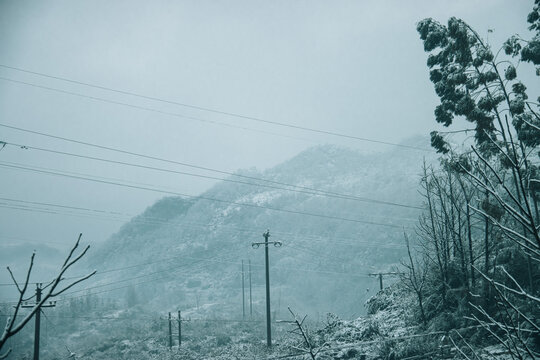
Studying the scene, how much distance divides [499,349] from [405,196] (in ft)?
220

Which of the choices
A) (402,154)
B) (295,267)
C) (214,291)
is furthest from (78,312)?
(402,154)

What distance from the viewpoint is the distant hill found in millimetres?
66812

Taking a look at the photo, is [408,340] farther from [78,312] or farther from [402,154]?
[402,154]

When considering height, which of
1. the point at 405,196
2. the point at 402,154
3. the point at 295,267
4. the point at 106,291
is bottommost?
the point at 106,291

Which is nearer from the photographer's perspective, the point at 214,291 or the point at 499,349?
the point at 499,349

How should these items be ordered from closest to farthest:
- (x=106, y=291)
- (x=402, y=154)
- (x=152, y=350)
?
(x=152, y=350), (x=106, y=291), (x=402, y=154)

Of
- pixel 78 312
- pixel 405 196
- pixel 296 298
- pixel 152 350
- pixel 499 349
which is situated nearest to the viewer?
pixel 499 349

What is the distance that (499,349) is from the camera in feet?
37.4

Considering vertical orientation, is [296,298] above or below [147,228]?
below

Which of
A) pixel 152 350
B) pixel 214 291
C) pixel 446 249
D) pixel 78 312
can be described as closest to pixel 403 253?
pixel 214 291

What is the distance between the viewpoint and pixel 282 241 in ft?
279

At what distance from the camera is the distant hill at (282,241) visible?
6681 cm

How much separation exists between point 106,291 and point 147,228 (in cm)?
2896

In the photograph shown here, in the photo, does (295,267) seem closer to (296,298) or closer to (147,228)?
(296,298)
